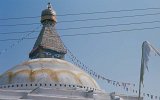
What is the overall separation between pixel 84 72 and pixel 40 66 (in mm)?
4026

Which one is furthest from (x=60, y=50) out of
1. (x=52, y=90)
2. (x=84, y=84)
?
(x=52, y=90)

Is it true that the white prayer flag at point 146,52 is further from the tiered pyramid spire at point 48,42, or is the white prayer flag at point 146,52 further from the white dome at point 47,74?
the tiered pyramid spire at point 48,42

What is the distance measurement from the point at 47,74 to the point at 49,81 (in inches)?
35.5

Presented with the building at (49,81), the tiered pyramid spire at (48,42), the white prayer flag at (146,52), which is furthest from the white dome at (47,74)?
the white prayer flag at (146,52)

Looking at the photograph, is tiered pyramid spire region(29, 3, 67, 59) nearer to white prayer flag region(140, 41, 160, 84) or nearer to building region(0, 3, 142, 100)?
building region(0, 3, 142, 100)

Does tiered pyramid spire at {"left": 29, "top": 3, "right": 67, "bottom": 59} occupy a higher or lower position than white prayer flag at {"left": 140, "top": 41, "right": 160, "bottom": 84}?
higher

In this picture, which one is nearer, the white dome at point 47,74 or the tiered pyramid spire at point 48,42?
the white dome at point 47,74

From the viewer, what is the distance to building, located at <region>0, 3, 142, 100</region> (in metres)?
33.8

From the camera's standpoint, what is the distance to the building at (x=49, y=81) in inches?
1330

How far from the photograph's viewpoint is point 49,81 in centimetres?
3875

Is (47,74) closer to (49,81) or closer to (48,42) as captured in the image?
(49,81)

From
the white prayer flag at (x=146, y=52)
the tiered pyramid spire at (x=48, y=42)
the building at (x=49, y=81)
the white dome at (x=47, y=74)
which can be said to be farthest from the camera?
the tiered pyramid spire at (x=48, y=42)

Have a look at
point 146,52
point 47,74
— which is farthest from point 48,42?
point 146,52

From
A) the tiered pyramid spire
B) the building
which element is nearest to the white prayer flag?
the building
